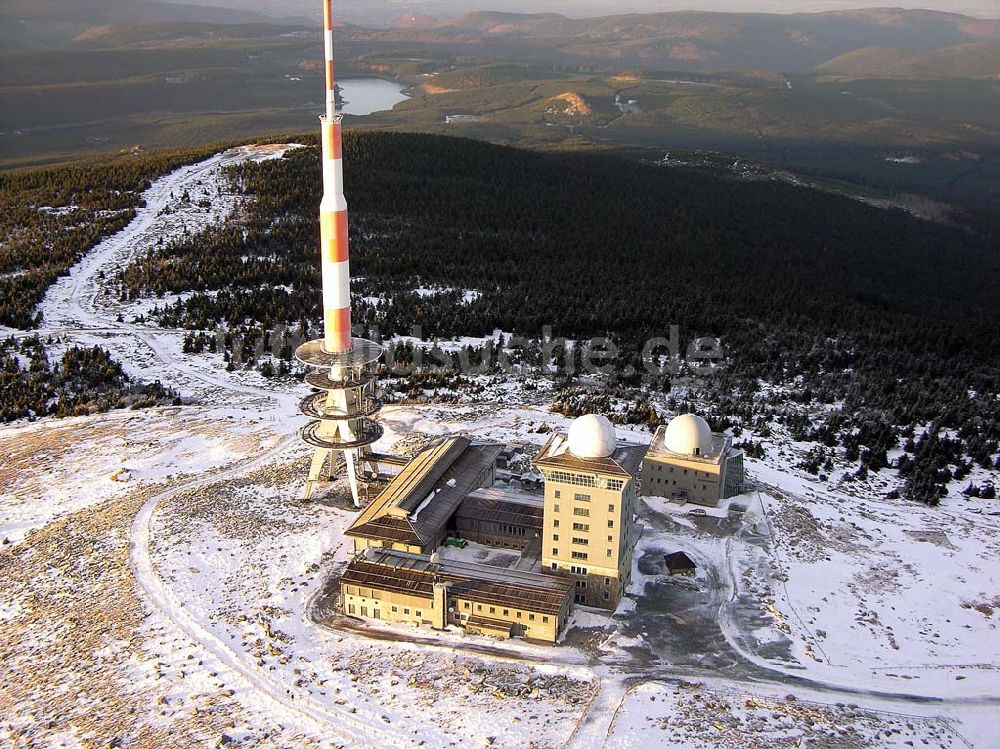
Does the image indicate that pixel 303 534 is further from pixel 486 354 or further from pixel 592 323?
pixel 592 323

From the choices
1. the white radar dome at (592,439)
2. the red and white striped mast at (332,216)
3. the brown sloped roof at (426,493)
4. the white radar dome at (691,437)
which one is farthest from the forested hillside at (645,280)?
the red and white striped mast at (332,216)

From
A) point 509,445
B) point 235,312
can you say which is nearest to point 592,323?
point 509,445

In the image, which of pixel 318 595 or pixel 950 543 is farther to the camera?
pixel 950 543

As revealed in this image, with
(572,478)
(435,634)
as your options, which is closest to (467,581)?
(435,634)

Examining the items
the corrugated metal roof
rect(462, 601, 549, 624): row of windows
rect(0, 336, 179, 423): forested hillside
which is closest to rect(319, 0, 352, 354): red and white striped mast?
the corrugated metal roof

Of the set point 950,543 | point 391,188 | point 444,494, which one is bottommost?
point 950,543
